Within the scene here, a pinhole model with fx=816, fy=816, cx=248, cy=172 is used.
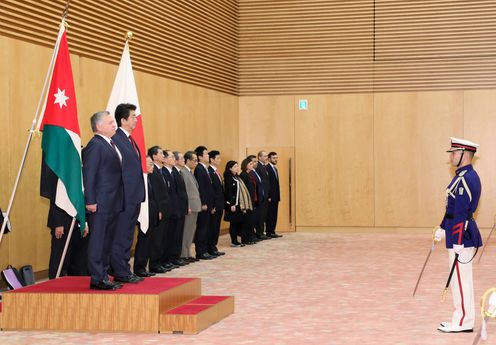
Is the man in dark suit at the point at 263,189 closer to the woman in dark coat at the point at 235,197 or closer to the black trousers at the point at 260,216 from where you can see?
the black trousers at the point at 260,216

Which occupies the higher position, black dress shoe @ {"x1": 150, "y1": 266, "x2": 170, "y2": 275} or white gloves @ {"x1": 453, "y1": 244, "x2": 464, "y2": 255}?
white gloves @ {"x1": 453, "y1": 244, "x2": 464, "y2": 255}

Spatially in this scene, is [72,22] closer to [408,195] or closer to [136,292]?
[136,292]

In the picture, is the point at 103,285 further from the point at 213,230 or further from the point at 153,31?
the point at 153,31

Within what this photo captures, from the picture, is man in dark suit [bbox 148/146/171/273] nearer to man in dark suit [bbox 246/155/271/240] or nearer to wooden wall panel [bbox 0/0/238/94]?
wooden wall panel [bbox 0/0/238/94]

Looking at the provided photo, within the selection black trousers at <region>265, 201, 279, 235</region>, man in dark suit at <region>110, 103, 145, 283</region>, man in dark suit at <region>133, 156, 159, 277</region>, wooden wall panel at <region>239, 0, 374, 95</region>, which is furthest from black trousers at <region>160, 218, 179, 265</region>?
wooden wall panel at <region>239, 0, 374, 95</region>

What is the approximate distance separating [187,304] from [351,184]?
11094 millimetres

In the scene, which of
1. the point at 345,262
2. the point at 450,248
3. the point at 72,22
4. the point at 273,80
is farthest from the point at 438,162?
the point at 450,248

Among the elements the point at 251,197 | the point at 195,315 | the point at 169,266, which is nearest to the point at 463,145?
the point at 195,315

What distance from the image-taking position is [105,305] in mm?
6512

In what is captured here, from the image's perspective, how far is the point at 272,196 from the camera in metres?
15.8

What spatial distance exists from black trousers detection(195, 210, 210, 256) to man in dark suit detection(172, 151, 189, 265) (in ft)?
2.27

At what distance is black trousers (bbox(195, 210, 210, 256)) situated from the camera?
39.7 ft

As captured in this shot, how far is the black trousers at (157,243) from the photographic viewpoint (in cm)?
1038

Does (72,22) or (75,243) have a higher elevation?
(72,22)
